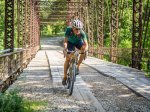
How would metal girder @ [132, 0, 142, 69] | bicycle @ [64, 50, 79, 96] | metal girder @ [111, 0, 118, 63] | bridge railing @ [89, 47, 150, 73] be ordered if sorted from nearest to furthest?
bicycle @ [64, 50, 79, 96]
bridge railing @ [89, 47, 150, 73]
metal girder @ [132, 0, 142, 69]
metal girder @ [111, 0, 118, 63]

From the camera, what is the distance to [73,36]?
8.72m

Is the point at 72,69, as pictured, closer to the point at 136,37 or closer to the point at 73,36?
the point at 73,36

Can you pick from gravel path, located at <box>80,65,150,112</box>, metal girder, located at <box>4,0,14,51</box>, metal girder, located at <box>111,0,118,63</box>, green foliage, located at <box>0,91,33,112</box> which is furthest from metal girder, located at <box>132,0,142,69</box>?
green foliage, located at <box>0,91,33,112</box>

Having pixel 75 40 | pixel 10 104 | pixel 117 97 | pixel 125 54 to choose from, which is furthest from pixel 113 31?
pixel 10 104

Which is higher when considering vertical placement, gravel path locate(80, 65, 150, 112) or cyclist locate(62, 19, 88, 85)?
cyclist locate(62, 19, 88, 85)

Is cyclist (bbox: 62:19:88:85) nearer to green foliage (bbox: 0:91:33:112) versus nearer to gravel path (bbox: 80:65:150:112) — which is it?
gravel path (bbox: 80:65:150:112)

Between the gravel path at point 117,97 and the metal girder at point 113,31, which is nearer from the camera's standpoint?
the gravel path at point 117,97

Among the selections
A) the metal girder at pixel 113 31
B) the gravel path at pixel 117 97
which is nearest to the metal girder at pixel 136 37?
the gravel path at pixel 117 97

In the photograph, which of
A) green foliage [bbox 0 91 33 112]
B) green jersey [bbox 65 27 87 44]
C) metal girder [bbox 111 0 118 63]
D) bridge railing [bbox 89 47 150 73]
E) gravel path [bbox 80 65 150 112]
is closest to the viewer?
green foliage [bbox 0 91 33 112]

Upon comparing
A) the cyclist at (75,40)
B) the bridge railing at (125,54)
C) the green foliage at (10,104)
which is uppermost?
the cyclist at (75,40)

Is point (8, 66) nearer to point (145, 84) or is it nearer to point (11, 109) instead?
point (145, 84)

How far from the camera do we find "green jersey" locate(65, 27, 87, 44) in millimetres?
8539

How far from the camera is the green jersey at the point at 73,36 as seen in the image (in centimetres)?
854

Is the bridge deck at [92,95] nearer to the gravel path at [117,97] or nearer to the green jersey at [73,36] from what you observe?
the gravel path at [117,97]
